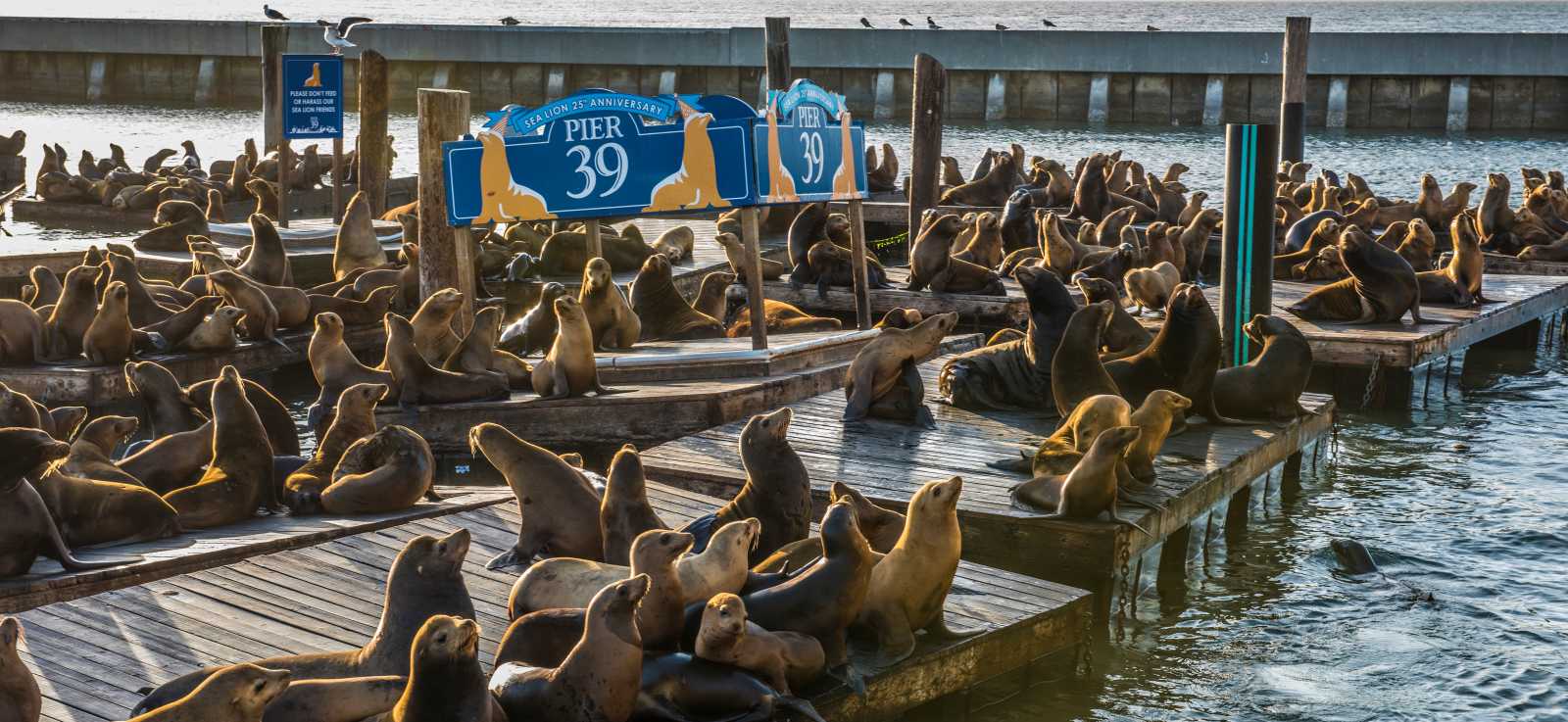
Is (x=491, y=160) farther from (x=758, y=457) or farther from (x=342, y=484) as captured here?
(x=758, y=457)

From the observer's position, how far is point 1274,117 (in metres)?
36.8

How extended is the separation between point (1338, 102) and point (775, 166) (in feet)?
98.4

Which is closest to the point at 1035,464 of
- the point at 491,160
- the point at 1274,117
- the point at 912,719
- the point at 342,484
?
the point at 912,719

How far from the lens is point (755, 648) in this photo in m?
4.45

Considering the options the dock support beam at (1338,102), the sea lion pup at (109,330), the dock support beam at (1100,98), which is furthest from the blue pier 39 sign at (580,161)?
the dock support beam at (1338,102)

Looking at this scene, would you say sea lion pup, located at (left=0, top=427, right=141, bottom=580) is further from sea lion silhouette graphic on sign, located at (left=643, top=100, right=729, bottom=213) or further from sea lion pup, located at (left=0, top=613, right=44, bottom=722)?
sea lion silhouette graphic on sign, located at (left=643, top=100, right=729, bottom=213)

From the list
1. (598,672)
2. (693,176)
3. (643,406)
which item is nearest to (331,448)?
(643,406)

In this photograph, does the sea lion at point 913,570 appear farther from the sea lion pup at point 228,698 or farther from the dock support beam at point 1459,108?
the dock support beam at point 1459,108

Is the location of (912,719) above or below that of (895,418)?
below

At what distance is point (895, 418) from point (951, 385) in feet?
1.69

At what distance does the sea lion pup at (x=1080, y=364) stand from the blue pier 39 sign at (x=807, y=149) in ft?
6.96

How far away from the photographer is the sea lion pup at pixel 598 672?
13.4 ft

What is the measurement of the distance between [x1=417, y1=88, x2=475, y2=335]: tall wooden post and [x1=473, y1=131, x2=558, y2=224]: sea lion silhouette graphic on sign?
435mm

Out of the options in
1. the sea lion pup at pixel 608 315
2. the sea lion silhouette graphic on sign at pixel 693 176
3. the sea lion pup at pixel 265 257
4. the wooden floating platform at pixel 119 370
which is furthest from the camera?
the sea lion pup at pixel 265 257
